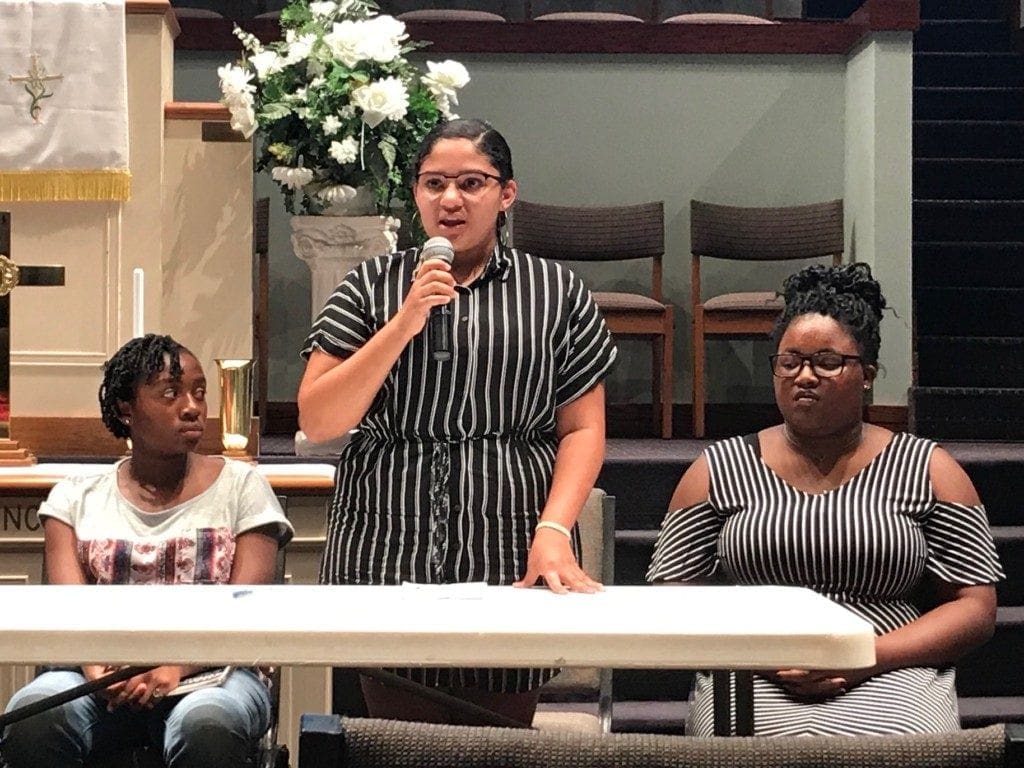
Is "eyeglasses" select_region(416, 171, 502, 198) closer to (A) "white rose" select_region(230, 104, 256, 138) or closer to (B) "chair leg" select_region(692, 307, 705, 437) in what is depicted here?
(A) "white rose" select_region(230, 104, 256, 138)

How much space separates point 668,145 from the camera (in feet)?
24.5

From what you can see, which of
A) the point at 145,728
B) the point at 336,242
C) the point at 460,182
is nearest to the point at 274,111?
the point at 336,242

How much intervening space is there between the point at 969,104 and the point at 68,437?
5.38 meters

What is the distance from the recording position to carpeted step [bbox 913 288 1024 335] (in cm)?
713

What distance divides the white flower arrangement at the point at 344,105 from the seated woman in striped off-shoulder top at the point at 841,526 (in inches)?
88.6

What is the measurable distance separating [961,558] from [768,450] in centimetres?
37

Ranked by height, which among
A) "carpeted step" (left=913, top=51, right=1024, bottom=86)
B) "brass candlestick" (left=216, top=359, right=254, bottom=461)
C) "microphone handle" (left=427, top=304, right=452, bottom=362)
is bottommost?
"brass candlestick" (left=216, top=359, right=254, bottom=461)

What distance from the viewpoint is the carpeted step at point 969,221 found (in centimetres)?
738

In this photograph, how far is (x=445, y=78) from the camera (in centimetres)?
486

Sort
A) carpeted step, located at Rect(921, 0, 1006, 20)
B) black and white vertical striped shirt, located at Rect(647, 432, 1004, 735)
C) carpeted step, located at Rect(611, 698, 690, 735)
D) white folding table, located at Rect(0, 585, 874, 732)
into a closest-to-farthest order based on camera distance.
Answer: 1. white folding table, located at Rect(0, 585, 874, 732)
2. black and white vertical striped shirt, located at Rect(647, 432, 1004, 735)
3. carpeted step, located at Rect(611, 698, 690, 735)
4. carpeted step, located at Rect(921, 0, 1006, 20)

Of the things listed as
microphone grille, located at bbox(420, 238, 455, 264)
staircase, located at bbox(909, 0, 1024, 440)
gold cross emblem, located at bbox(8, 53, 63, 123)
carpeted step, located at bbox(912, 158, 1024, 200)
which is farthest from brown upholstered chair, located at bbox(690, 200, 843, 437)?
microphone grille, located at bbox(420, 238, 455, 264)

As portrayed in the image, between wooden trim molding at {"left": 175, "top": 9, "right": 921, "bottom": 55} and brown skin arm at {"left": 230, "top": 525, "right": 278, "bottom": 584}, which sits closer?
brown skin arm at {"left": 230, "top": 525, "right": 278, "bottom": 584}

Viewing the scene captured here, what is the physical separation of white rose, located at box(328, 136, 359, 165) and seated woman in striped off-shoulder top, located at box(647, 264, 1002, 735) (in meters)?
2.23

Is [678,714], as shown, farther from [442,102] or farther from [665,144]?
[665,144]
